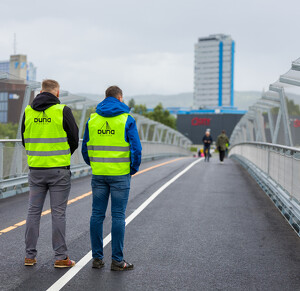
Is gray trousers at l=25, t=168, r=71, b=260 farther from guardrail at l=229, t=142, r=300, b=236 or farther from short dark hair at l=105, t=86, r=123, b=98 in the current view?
guardrail at l=229, t=142, r=300, b=236

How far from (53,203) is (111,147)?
88 cm

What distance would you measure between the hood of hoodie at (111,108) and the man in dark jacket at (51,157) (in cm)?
36

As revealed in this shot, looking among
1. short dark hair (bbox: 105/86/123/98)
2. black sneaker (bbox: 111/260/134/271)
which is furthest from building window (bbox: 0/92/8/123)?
black sneaker (bbox: 111/260/134/271)

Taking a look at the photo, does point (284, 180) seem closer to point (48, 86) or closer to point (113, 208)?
point (113, 208)

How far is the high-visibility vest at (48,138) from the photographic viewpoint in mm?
4969

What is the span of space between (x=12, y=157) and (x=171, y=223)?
4.95 metres

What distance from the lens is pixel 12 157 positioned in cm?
1084

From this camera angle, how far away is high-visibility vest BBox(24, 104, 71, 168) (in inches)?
196

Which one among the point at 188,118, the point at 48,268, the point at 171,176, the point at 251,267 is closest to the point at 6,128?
the point at 171,176

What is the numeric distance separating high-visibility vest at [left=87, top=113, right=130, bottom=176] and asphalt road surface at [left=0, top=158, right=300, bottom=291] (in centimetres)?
107

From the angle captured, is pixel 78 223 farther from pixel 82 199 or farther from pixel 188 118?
pixel 188 118

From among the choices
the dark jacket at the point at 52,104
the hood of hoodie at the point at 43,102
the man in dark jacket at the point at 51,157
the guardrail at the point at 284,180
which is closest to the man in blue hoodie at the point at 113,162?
the dark jacket at the point at 52,104

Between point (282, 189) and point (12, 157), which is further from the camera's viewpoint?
point (12, 157)

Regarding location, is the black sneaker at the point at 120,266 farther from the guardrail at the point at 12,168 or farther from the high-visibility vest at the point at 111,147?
the guardrail at the point at 12,168
